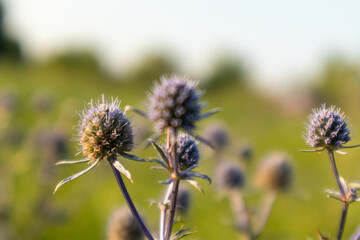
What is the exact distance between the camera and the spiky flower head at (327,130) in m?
1.76

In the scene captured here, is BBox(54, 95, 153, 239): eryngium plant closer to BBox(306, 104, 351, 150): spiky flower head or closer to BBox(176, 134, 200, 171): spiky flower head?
BBox(176, 134, 200, 171): spiky flower head

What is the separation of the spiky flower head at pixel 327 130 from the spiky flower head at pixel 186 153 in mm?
527

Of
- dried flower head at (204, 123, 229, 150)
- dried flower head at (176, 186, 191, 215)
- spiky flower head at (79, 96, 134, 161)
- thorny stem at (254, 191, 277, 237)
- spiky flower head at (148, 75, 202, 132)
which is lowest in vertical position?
thorny stem at (254, 191, 277, 237)

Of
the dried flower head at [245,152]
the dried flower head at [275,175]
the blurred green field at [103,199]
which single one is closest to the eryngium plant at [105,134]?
the blurred green field at [103,199]

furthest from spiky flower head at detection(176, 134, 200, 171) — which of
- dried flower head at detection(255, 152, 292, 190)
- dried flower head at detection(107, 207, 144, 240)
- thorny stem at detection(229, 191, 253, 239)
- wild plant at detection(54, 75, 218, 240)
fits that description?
dried flower head at detection(255, 152, 292, 190)

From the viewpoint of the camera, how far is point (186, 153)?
1852 millimetres

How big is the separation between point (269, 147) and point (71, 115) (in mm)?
8461

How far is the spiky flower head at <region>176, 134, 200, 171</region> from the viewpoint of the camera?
6.06 ft

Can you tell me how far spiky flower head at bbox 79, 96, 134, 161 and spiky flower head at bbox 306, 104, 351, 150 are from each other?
0.84 meters

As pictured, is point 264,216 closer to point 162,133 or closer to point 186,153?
point 186,153

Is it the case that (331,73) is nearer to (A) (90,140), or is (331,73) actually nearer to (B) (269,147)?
(B) (269,147)

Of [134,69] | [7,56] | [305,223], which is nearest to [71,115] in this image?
[305,223]

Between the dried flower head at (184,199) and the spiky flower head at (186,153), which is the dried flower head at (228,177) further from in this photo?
the spiky flower head at (186,153)

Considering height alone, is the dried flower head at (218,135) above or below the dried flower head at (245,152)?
above
